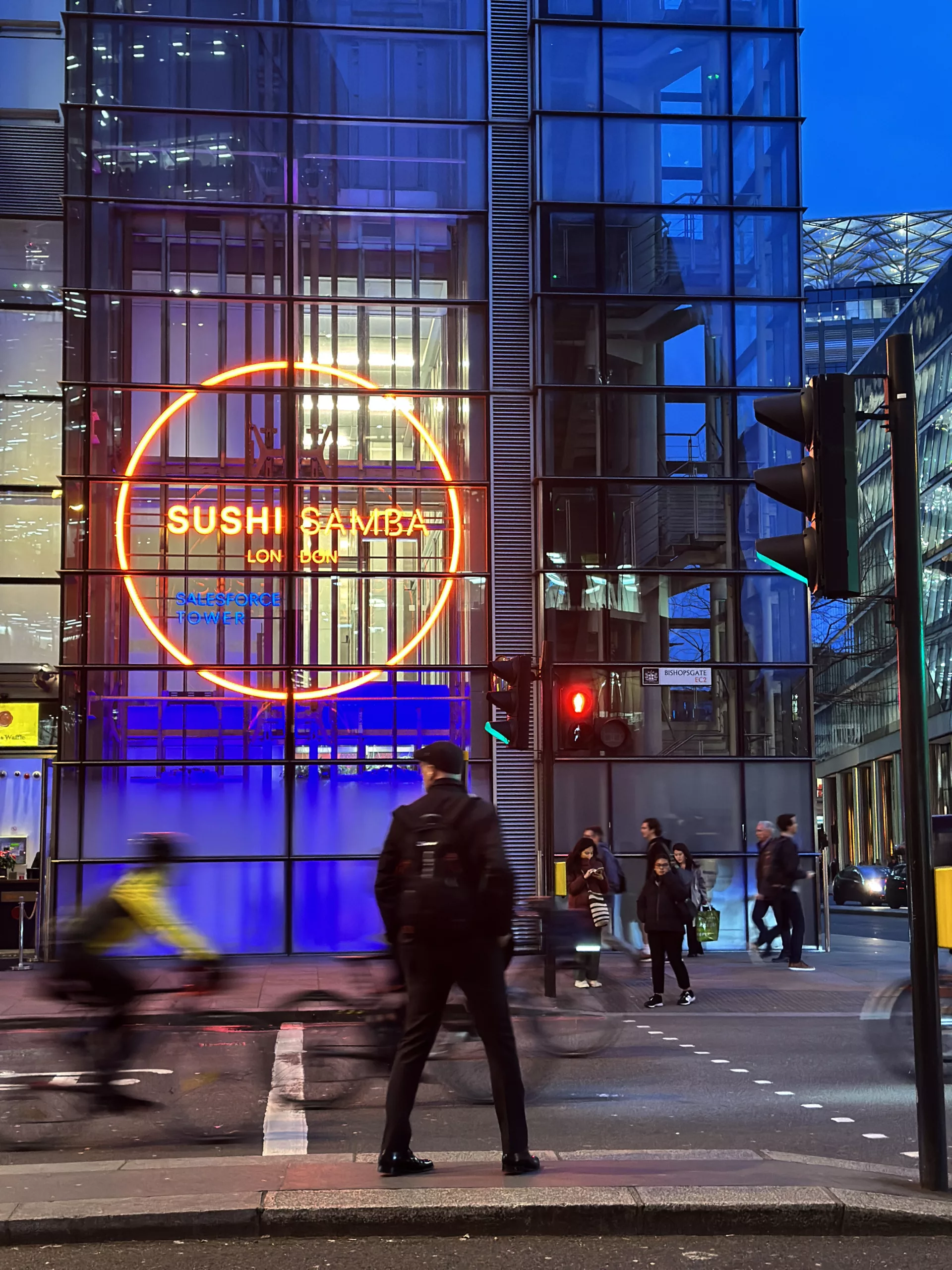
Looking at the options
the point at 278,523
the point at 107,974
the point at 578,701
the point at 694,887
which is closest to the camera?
the point at 107,974

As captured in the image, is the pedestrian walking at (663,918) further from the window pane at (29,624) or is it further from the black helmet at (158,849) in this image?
the window pane at (29,624)

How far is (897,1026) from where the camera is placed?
423 inches

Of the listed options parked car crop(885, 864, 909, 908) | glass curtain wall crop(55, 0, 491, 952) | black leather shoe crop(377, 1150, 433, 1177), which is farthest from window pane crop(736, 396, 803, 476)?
parked car crop(885, 864, 909, 908)

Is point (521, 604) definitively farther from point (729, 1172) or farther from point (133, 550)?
point (729, 1172)

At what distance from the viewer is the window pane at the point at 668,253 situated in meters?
24.2

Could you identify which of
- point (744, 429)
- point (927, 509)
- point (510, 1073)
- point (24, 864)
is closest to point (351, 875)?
point (24, 864)

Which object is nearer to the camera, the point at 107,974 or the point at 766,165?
the point at 107,974

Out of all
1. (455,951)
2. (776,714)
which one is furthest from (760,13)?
(455,951)

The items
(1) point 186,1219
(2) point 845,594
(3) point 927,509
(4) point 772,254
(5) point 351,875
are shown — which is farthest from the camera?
(3) point 927,509

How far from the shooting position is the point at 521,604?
23922 millimetres

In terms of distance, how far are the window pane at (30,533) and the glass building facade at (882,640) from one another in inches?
1230

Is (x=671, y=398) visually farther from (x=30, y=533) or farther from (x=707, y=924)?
(x=30, y=533)

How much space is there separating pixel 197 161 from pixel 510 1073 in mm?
19681

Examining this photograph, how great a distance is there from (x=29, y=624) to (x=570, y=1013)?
45.5 feet
